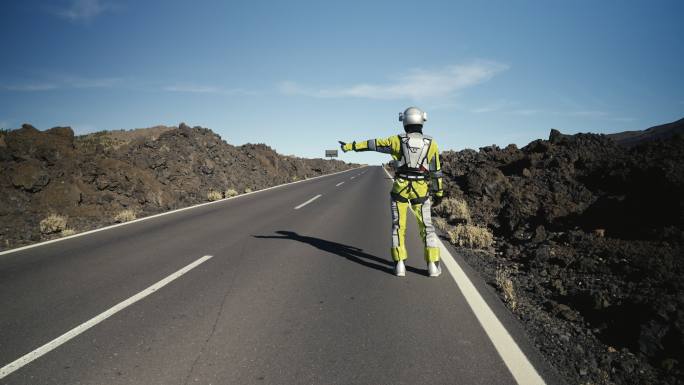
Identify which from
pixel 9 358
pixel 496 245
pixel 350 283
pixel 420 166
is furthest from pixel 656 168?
pixel 9 358

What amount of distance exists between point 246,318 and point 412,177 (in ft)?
9.31

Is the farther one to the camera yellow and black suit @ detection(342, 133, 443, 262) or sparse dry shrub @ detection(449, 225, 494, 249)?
sparse dry shrub @ detection(449, 225, 494, 249)

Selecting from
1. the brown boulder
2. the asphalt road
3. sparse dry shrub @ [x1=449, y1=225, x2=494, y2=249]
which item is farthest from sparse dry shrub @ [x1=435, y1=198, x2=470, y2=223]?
the brown boulder

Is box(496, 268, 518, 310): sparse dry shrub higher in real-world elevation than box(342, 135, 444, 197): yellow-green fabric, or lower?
lower

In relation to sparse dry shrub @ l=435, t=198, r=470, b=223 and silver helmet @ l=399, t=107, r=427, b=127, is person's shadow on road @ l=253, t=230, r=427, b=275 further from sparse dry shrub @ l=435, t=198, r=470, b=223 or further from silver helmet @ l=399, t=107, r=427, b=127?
sparse dry shrub @ l=435, t=198, r=470, b=223

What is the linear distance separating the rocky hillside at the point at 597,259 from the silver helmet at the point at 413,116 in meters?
2.41

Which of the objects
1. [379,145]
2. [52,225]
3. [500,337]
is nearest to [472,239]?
[379,145]

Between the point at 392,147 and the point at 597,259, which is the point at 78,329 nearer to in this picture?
the point at 392,147

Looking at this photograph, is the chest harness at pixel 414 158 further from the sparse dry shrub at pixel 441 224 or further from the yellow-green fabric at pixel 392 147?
the sparse dry shrub at pixel 441 224

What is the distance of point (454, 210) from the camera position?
→ 10.3 meters

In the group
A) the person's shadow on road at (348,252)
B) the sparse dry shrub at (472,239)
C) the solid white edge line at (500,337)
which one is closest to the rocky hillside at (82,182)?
the person's shadow on road at (348,252)

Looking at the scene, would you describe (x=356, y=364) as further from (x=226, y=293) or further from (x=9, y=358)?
(x=9, y=358)

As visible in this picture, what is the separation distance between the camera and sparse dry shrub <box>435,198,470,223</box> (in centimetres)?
959

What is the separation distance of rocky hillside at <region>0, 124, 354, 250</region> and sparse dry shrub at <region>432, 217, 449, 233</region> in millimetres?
8673
